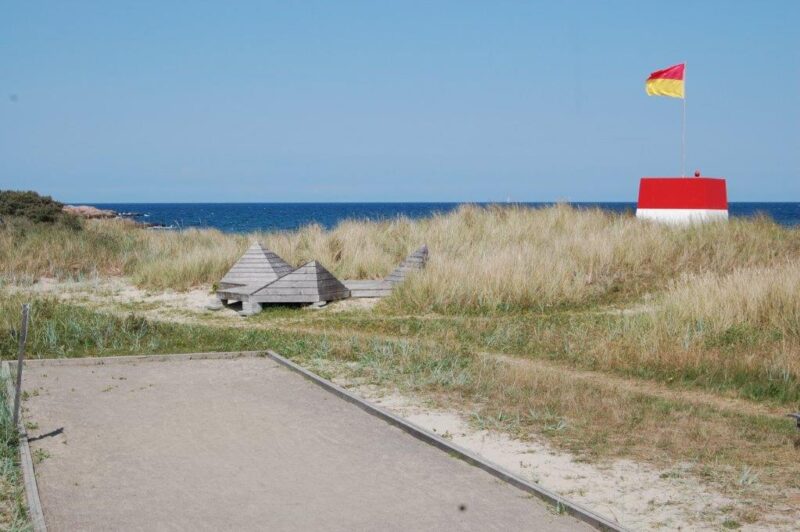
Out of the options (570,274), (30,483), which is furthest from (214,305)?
(30,483)

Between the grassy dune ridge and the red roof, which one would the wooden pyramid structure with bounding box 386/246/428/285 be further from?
the red roof

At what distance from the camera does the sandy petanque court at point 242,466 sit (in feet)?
18.1

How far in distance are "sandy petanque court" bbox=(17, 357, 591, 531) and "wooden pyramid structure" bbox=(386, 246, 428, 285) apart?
7217 millimetres

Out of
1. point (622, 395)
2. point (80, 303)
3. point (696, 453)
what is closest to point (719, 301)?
point (622, 395)

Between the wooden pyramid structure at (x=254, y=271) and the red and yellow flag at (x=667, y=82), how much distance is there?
39.4 feet

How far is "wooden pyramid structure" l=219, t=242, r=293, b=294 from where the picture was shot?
16422 millimetres

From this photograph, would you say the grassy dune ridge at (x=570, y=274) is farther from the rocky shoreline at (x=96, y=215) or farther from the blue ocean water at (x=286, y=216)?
the rocky shoreline at (x=96, y=215)

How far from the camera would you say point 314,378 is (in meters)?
9.51

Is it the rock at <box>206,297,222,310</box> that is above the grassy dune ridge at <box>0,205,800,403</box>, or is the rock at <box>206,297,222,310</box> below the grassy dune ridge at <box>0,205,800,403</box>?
below

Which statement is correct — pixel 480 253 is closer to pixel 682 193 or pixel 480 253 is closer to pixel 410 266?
pixel 410 266

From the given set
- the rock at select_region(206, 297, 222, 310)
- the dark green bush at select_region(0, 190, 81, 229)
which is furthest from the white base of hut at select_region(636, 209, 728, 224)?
the dark green bush at select_region(0, 190, 81, 229)

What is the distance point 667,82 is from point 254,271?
506 inches

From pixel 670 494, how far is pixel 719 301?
7.17 m

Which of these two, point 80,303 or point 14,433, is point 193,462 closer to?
point 14,433
